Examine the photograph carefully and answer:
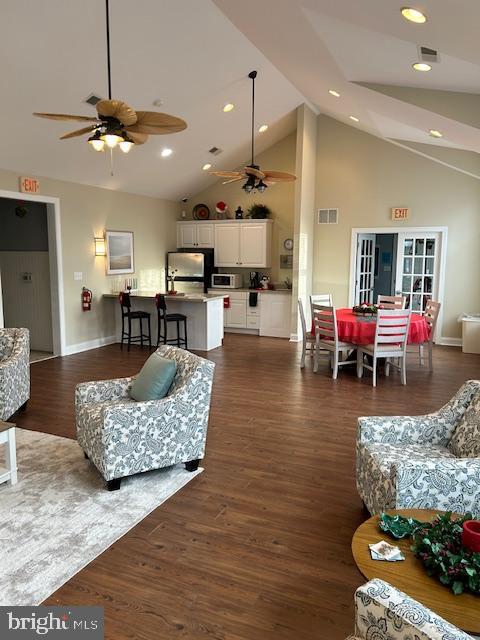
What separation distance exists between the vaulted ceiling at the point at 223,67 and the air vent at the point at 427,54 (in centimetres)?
6

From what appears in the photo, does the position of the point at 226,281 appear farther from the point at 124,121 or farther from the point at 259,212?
the point at 124,121

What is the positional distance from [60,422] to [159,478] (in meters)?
1.61

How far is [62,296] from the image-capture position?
24.6 ft

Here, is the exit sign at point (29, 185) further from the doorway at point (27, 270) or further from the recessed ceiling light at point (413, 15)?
the recessed ceiling light at point (413, 15)

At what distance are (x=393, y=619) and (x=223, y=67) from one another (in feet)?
21.0

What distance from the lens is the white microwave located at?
983 centimetres

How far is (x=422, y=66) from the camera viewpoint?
3.78m

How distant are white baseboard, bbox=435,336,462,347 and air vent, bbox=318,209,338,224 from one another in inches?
116

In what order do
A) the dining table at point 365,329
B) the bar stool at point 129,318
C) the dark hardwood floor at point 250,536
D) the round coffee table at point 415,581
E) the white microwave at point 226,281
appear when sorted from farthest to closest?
the white microwave at point 226,281 < the bar stool at point 129,318 < the dining table at point 365,329 < the dark hardwood floor at point 250,536 < the round coffee table at point 415,581

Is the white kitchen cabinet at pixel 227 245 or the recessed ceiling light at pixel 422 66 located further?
the white kitchen cabinet at pixel 227 245

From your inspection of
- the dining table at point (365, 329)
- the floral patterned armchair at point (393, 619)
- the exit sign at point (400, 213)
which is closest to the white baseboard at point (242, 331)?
the dining table at point (365, 329)

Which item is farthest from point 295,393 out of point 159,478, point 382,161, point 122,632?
point 382,161

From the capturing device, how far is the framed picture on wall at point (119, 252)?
8.42m

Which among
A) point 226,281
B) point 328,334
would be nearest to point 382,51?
point 328,334
